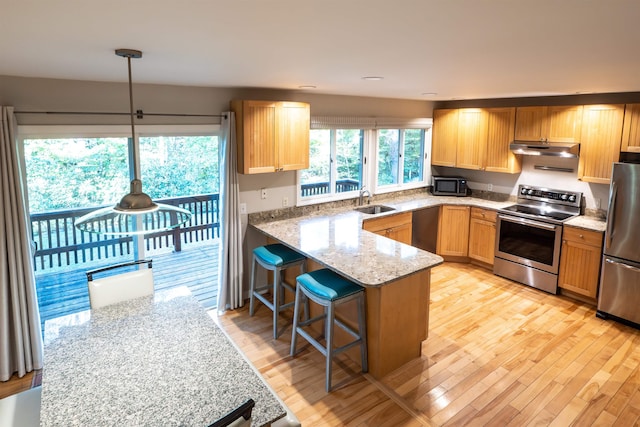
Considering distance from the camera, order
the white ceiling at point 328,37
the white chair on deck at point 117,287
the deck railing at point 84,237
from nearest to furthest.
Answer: the white ceiling at point 328,37
the white chair on deck at point 117,287
the deck railing at point 84,237

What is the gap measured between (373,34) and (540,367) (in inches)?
121

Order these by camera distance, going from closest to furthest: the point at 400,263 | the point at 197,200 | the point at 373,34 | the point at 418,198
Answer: the point at 373,34, the point at 400,263, the point at 197,200, the point at 418,198

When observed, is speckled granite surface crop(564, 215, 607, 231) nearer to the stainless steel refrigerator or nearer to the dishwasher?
the stainless steel refrigerator

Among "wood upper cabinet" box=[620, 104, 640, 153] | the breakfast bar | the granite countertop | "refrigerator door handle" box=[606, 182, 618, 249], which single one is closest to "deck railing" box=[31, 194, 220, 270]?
the granite countertop

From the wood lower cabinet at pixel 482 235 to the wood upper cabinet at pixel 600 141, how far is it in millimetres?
1122

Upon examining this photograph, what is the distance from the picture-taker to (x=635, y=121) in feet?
13.5

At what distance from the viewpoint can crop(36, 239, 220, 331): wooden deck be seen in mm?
3523

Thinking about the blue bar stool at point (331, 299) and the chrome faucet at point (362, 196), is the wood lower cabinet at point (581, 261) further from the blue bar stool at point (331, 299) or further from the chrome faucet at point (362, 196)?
the blue bar stool at point (331, 299)

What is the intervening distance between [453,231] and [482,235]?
1.25 feet

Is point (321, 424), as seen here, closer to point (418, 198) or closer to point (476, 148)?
point (418, 198)

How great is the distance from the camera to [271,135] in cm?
402

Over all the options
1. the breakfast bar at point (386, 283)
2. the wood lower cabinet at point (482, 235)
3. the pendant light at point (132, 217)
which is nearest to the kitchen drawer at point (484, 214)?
the wood lower cabinet at point (482, 235)

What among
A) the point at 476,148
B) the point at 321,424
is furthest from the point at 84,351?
the point at 476,148

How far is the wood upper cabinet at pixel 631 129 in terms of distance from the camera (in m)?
4.09
